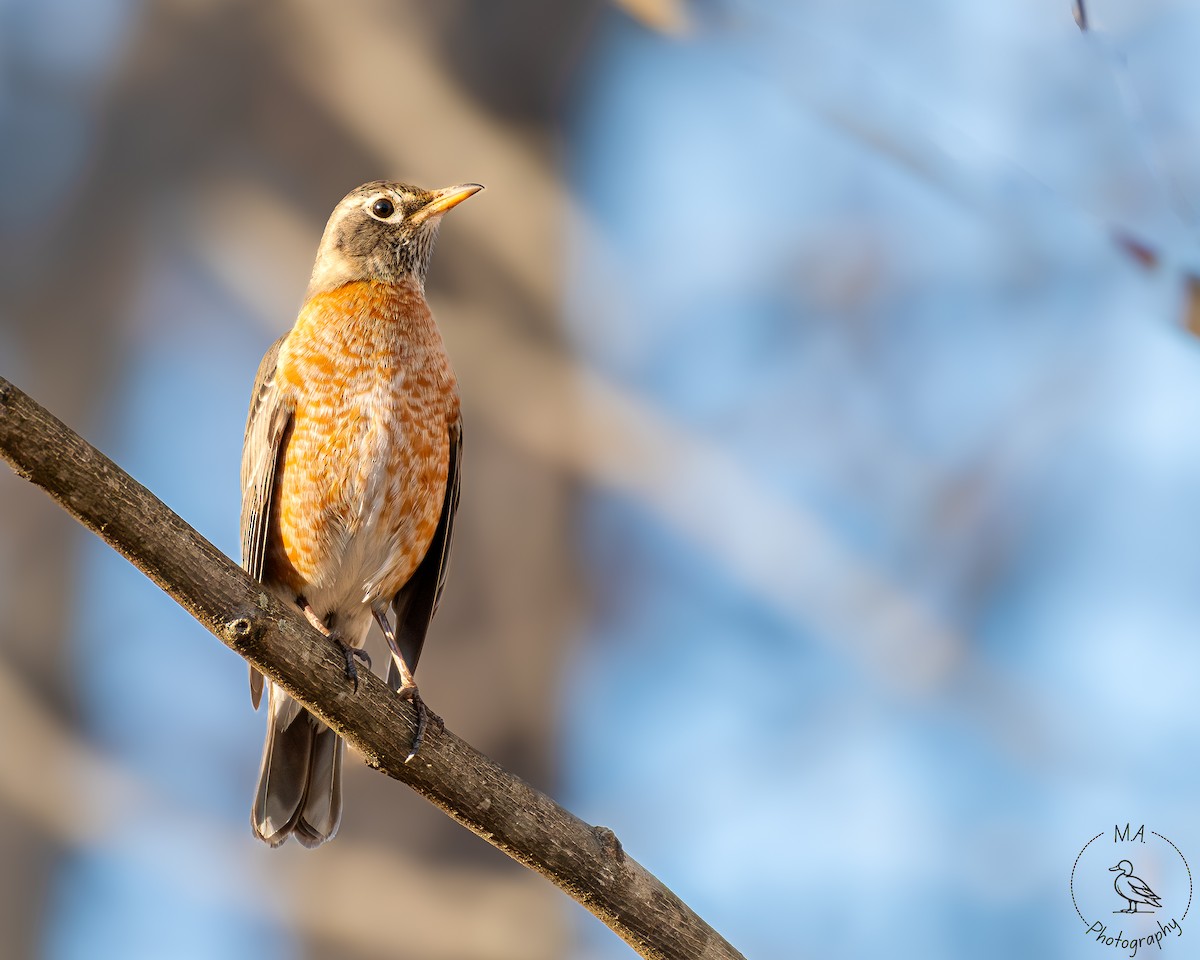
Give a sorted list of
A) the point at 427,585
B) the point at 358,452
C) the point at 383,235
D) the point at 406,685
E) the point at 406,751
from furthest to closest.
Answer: the point at 383,235, the point at 427,585, the point at 358,452, the point at 406,685, the point at 406,751

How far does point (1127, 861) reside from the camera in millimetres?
4469

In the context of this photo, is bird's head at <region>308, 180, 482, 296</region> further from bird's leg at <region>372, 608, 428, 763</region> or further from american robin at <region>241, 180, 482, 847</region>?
bird's leg at <region>372, 608, 428, 763</region>

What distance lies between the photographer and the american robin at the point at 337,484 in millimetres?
4027

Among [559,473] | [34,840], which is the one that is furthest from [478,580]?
[34,840]

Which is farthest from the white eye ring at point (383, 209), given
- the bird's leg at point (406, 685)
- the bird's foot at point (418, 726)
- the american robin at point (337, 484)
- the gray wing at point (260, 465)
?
the bird's foot at point (418, 726)

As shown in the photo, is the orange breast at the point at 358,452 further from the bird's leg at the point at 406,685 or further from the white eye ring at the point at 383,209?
the white eye ring at the point at 383,209

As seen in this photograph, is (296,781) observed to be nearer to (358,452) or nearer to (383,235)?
(358,452)

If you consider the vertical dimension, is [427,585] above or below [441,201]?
below

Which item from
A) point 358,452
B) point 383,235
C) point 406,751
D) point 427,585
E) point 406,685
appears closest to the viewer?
point 406,751

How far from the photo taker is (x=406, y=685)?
143 inches

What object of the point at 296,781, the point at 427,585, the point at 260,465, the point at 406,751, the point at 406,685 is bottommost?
the point at 406,751

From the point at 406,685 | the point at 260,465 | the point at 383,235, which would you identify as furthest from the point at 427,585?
the point at 383,235

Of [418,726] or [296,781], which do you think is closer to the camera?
[418,726]

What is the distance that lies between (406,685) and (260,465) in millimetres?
938
